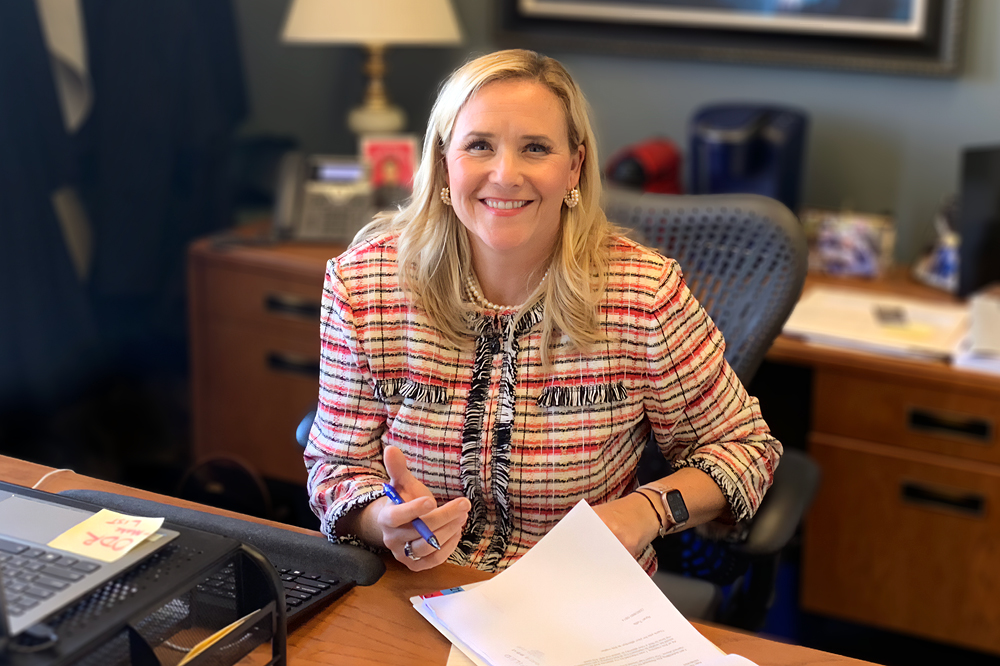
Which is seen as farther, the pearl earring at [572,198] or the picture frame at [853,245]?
the picture frame at [853,245]

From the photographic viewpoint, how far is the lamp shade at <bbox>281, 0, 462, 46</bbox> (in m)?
2.43

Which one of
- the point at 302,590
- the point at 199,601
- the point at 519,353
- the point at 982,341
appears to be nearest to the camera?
the point at 199,601

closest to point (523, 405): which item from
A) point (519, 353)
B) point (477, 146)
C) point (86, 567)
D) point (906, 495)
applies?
point (519, 353)

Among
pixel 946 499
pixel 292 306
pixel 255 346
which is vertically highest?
pixel 292 306

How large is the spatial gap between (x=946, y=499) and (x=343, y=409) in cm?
Answer: 122

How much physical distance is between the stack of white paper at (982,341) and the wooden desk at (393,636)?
1.05 meters

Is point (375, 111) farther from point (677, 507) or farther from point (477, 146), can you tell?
point (677, 507)

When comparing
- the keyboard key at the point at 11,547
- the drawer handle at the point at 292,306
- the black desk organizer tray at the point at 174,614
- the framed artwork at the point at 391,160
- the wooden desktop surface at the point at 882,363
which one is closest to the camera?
the black desk organizer tray at the point at 174,614

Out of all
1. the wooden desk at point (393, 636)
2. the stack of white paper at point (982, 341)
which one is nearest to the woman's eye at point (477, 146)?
the wooden desk at point (393, 636)

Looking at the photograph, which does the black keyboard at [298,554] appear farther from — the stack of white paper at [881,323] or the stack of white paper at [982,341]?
the stack of white paper at [982,341]

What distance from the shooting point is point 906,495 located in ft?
6.60

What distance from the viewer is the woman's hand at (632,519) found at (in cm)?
116

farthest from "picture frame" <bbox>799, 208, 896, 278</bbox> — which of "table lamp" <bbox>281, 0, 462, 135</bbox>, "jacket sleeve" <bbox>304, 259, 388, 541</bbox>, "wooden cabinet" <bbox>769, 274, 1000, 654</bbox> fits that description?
"jacket sleeve" <bbox>304, 259, 388, 541</bbox>

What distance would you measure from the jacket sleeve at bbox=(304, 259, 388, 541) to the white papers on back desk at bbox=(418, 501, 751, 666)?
260 mm
